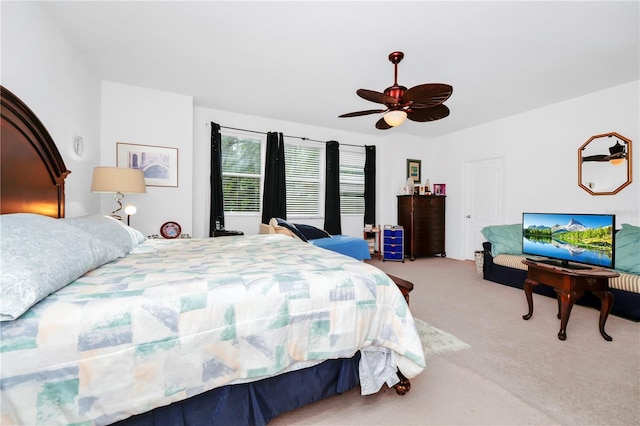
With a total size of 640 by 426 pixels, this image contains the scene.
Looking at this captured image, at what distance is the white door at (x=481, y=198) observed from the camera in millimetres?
5098

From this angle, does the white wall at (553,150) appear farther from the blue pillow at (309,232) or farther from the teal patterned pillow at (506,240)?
the blue pillow at (309,232)

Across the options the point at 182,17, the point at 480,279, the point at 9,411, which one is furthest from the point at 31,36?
the point at 480,279

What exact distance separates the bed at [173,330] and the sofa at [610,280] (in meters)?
2.81

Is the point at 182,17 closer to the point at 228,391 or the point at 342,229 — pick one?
the point at 228,391

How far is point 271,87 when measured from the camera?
144 inches

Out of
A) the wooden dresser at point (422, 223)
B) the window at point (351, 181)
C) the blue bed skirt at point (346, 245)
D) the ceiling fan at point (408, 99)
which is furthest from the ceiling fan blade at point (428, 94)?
the wooden dresser at point (422, 223)

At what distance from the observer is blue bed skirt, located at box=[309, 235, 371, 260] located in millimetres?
4289

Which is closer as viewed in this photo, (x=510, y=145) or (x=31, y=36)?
(x=31, y=36)

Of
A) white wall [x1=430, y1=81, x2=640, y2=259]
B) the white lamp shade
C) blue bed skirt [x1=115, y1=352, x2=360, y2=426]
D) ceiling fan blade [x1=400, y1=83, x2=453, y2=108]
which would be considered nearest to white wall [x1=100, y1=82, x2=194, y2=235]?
the white lamp shade

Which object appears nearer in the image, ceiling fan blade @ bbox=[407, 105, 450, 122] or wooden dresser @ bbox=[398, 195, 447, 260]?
ceiling fan blade @ bbox=[407, 105, 450, 122]

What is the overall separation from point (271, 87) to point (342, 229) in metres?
3.07

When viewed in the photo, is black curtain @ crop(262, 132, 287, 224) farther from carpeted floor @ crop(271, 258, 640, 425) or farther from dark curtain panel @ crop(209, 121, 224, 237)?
carpeted floor @ crop(271, 258, 640, 425)

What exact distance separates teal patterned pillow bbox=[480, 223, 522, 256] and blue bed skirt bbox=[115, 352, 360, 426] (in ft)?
11.4

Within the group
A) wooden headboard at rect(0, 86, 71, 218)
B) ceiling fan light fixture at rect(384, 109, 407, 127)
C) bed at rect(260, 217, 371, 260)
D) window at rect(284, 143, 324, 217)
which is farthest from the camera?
window at rect(284, 143, 324, 217)
